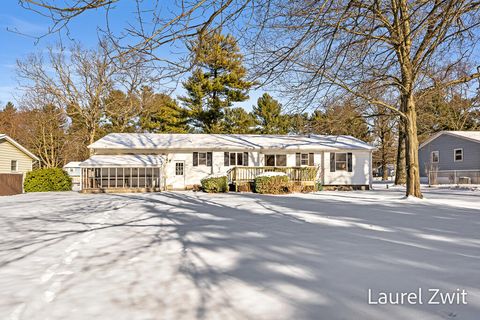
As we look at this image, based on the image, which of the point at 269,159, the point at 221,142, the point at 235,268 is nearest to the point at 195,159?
the point at 221,142

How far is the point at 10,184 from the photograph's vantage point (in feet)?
69.1

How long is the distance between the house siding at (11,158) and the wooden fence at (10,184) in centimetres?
186

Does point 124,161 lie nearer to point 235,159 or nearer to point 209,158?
point 209,158

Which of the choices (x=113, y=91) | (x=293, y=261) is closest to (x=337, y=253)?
(x=293, y=261)

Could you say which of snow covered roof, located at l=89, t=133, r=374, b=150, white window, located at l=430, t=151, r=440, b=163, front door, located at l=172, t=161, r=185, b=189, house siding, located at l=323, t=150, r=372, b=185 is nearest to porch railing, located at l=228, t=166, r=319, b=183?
snow covered roof, located at l=89, t=133, r=374, b=150

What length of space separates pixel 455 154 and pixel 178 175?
2301cm

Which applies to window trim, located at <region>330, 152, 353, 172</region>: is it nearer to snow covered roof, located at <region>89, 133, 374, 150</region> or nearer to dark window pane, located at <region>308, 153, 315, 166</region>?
snow covered roof, located at <region>89, 133, 374, 150</region>

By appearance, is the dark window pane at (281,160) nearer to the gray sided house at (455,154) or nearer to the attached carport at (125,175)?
the attached carport at (125,175)

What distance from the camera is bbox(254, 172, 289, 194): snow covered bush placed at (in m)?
18.0

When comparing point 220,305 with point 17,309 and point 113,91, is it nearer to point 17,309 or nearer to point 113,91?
point 17,309

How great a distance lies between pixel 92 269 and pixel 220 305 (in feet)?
7.15

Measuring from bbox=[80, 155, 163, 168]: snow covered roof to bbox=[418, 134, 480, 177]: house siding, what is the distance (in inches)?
913

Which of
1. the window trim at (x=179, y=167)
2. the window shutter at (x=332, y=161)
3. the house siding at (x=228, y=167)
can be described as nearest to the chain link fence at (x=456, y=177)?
the house siding at (x=228, y=167)

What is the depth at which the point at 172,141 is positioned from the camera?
23.0 m
